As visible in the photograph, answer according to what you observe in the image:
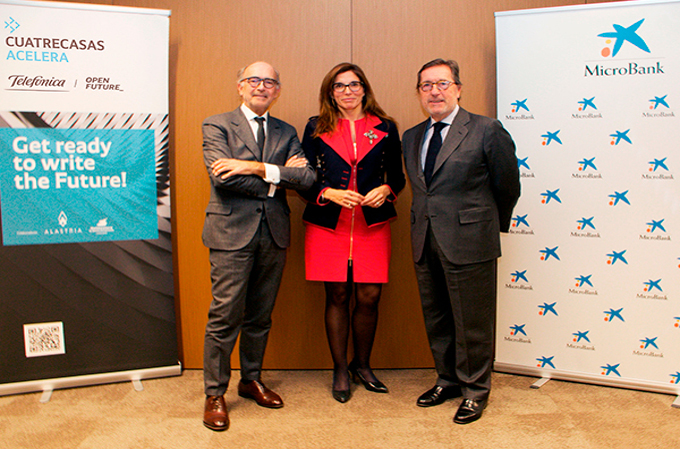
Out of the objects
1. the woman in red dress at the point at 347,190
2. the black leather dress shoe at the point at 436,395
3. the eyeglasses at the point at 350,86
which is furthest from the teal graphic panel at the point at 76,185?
the black leather dress shoe at the point at 436,395

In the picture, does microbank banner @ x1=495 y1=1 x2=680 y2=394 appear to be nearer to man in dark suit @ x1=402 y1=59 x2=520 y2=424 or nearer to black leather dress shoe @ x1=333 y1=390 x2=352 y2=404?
man in dark suit @ x1=402 y1=59 x2=520 y2=424

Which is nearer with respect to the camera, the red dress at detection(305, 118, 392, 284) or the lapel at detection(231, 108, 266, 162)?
the lapel at detection(231, 108, 266, 162)

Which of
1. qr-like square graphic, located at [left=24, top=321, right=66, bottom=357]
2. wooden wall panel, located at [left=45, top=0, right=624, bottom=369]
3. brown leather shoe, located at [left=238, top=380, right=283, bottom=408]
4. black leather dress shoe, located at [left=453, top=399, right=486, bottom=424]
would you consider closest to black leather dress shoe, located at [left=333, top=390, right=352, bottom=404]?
brown leather shoe, located at [left=238, top=380, right=283, bottom=408]

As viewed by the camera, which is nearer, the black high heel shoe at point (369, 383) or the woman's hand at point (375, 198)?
the woman's hand at point (375, 198)

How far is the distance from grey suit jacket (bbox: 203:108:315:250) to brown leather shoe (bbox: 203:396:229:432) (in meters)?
0.80

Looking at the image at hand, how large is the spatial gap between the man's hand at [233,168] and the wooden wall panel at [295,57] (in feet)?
2.65

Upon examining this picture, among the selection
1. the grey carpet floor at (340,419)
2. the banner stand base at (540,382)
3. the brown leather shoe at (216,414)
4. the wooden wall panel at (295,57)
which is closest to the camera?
the grey carpet floor at (340,419)

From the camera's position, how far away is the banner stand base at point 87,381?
263 centimetres

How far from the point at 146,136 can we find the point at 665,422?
324 centimetres

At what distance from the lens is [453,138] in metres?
2.28

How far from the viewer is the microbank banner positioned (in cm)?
257

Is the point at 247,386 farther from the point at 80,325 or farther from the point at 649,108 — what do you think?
the point at 649,108

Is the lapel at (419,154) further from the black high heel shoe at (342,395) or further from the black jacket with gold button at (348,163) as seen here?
the black high heel shoe at (342,395)

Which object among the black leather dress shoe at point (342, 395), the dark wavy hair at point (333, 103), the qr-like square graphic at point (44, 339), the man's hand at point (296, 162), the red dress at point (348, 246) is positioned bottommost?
the black leather dress shoe at point (342, 395)
